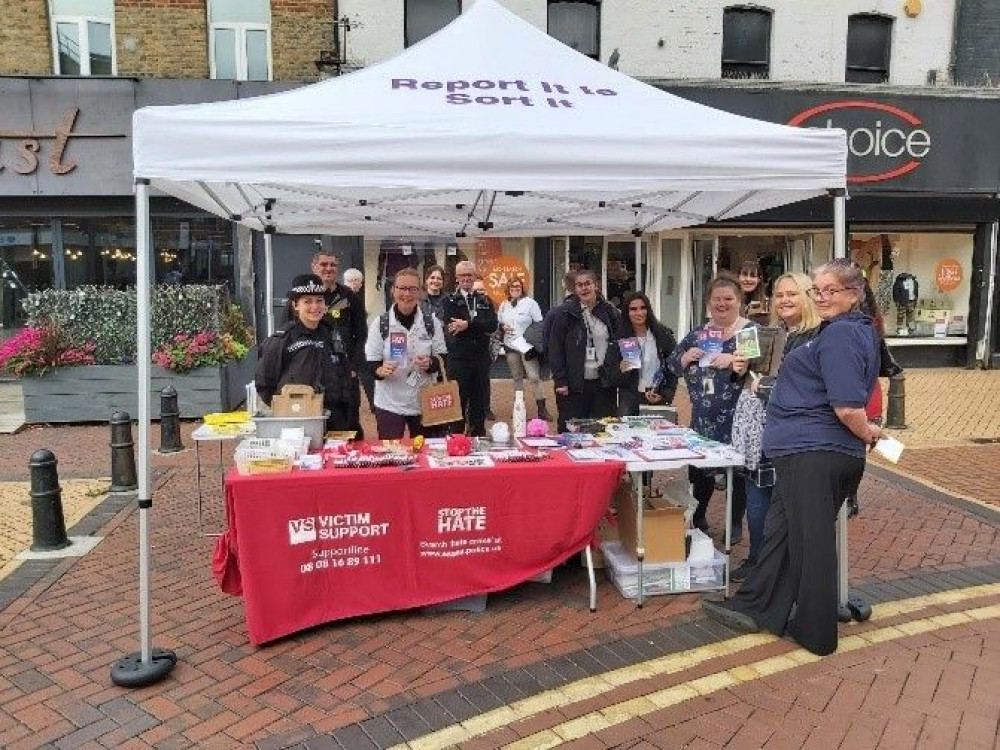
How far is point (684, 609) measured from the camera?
444 centimetres

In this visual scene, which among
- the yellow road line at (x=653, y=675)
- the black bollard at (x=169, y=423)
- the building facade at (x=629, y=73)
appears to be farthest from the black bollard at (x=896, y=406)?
the black bollard at (x=169, y=423)

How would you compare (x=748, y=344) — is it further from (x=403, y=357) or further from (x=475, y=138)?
(x=403, y=357)

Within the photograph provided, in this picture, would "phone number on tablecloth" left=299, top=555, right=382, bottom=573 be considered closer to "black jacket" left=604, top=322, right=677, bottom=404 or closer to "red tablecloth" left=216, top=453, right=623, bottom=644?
"red tablecloth" left=216, top=453, right=623, bottom=644

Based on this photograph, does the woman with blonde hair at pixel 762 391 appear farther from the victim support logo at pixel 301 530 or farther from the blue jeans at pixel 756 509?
the victim support logo at pixel 301 530

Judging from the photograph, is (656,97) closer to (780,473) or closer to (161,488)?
(780,473)

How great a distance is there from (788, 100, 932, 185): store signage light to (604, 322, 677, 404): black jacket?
319 inches

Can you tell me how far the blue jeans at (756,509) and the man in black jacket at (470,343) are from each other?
345 centimetres

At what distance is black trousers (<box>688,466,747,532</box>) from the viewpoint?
5.21 m

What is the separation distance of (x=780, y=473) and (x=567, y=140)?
2042 mm

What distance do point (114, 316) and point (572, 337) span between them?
6849 millimetres

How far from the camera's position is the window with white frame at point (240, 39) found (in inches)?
484

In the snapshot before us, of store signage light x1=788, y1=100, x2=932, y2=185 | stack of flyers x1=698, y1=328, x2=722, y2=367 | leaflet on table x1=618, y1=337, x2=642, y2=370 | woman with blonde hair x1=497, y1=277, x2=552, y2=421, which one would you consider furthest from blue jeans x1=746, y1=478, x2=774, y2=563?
store signage light x1=788, y1=100, x2=932, y2=185

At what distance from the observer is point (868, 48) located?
13.7 m

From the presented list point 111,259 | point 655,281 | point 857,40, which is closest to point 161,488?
point 111,259
